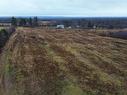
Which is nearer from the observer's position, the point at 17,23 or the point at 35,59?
the point at 35,59

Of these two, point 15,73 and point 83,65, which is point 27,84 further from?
point 83,65

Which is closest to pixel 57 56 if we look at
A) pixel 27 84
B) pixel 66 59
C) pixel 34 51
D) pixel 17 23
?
pixel 66 59

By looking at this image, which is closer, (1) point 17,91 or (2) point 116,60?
(1) point 17,91

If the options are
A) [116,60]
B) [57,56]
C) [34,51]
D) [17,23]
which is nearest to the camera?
[116,60]

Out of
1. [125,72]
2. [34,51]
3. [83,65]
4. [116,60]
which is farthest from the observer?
[34,51]

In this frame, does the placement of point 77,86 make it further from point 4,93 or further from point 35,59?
point 35,59

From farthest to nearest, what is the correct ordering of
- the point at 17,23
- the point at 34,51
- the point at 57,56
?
the point at 17,23 → the point at 34,51 → the point at 57,56

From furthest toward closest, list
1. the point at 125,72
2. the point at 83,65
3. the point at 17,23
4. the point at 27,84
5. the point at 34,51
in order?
the point at 17,23, the point at 34,51, the point at 83,65, the point at 125,72, the point at 27,84

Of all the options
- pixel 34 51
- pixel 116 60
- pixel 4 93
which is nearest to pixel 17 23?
pixel 34 51
